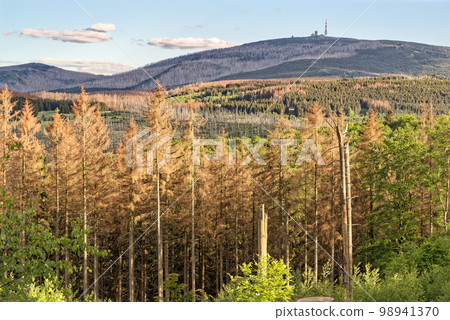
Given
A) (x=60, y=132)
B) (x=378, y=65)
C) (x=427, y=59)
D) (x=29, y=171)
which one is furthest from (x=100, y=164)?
(x=427, y=59)

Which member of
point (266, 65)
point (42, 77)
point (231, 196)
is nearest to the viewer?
point (231, 196)

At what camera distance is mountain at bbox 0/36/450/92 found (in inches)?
2446

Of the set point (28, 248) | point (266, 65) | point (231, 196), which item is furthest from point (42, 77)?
point (28, 248)

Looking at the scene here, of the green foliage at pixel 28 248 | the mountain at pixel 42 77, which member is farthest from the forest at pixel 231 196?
the mountain at pixel 42 77

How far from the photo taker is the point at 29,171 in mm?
42406

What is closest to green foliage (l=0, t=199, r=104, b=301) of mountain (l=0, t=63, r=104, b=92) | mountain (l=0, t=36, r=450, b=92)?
mountain (l=0, t=36, r=450, b=92)

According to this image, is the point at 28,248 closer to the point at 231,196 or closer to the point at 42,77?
the point at 231,196

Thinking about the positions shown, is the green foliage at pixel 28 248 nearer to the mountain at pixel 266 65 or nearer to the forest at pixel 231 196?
the mountain at pixel 266 65

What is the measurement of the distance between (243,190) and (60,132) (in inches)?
648

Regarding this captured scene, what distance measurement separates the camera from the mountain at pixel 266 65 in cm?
6212

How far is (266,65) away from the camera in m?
78.3

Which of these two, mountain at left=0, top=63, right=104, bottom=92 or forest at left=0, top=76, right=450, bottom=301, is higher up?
mountain at left=0, top=63, right=104, bottom=92

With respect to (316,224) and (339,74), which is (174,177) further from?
(339,74)

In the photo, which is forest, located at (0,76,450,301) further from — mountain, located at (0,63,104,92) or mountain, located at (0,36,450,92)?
mountain, located at (0,63,104,92)
